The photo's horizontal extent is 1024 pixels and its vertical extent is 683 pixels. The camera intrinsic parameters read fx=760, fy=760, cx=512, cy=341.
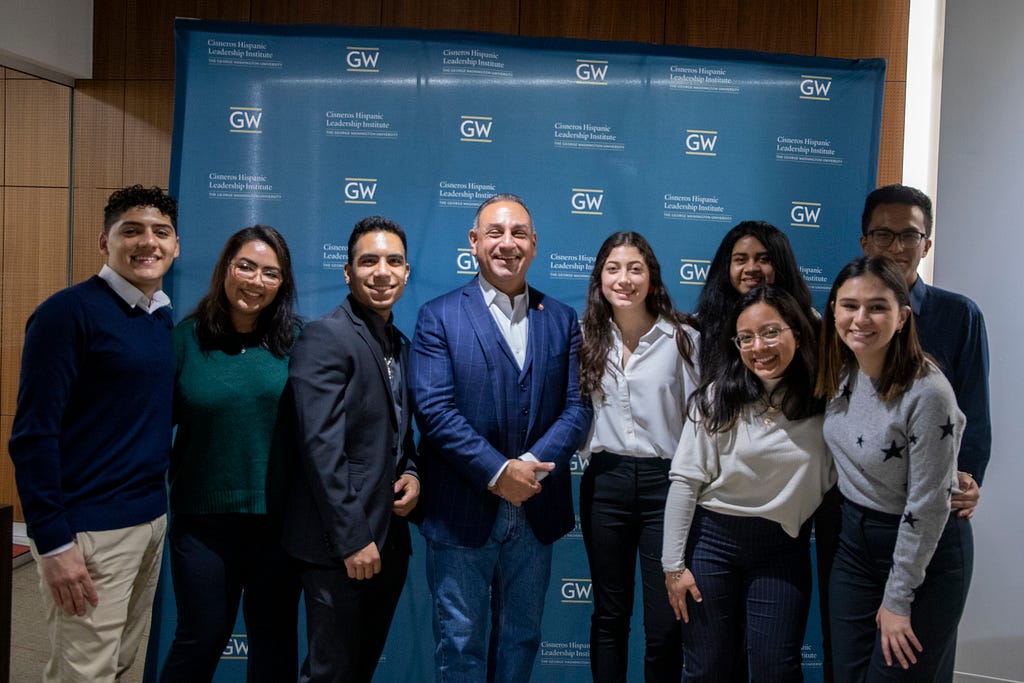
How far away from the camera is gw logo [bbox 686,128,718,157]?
3.36 m

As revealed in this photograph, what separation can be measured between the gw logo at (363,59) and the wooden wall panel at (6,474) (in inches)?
130

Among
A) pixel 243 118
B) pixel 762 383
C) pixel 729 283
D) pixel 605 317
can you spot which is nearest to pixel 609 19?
pixel 243 118

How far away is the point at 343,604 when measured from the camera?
2.27 m

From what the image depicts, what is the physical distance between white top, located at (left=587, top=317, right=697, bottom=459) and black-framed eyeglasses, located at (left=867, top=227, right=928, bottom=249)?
0.78m

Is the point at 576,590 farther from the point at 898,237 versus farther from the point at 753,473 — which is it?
the point at 898,237

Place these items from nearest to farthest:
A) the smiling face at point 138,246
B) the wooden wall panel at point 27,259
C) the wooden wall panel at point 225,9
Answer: the smiling face at point 138,246
the wooden wall panel at point 225,9
the wooden wall panel at point 27,259

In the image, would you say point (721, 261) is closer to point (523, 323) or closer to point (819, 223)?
point (523, 323)

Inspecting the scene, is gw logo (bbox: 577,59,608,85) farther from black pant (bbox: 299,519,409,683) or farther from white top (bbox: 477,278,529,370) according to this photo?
black pant (bbox: 299,519,409,683)

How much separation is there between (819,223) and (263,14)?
314cm

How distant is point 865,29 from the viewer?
13.4 feet

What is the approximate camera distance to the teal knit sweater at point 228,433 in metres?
2.26

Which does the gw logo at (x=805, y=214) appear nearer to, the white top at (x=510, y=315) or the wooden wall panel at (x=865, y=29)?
the wooden wall panel at (x=865, y=29)

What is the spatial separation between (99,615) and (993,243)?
3869mm

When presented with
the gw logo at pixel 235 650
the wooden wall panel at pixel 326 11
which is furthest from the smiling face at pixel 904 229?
the gw logo at pixel 235 650
